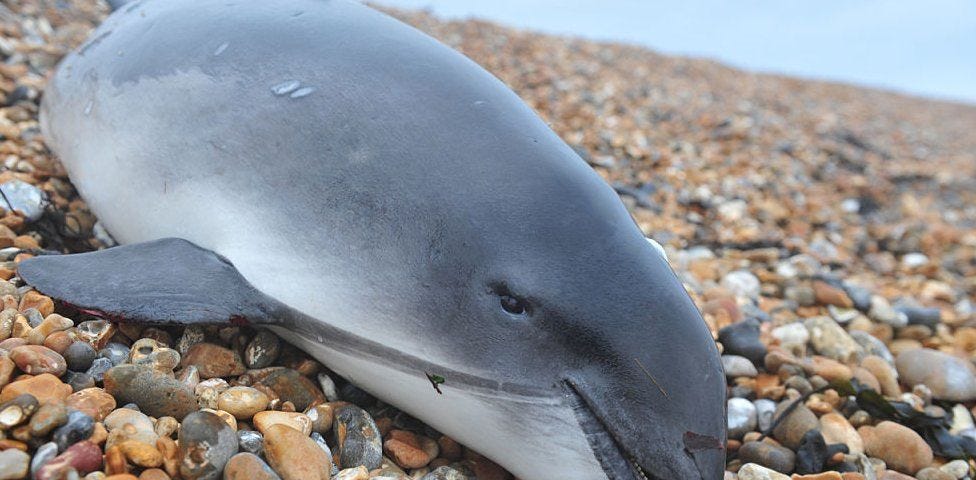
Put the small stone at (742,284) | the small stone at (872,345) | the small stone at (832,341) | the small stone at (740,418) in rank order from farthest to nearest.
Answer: the small stone at (742,284) < the small stone at (872,345) < the small stone at (832,341) < the small stone at (740,418)

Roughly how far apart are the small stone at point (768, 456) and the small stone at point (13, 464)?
2366 millimetres

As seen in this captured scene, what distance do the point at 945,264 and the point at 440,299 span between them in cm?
554

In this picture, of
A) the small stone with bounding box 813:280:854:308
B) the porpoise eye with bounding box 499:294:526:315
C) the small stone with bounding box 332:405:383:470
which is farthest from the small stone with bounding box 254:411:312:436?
the small stone with bounding box 813:280:854:308

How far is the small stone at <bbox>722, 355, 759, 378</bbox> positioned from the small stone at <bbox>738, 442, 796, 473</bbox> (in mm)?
505

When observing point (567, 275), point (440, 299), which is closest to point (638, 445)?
point (567, 275)

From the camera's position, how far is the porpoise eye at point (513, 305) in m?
2.19

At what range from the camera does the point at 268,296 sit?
8.18ft

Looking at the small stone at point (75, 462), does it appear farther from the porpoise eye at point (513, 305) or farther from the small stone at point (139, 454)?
the porpoise eye at point (513, 305)

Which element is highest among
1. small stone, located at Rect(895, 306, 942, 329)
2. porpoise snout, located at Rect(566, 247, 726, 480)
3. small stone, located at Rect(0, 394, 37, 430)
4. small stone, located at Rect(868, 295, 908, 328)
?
porpoise snout, located at Rect(566, 247, 726, 480)

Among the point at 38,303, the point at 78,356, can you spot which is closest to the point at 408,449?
the point at 78,356

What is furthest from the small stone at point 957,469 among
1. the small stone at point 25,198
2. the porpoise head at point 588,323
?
the small stone at point 25,198

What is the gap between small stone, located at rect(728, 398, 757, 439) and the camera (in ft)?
9.61

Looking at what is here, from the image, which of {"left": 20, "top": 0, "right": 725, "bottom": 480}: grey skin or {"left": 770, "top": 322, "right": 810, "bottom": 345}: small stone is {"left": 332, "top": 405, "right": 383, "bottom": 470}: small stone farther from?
{"left": 770, "top": 322, "right": 810, "bottom": 345}: small stone

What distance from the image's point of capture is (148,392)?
Result: 2139 millimetres
